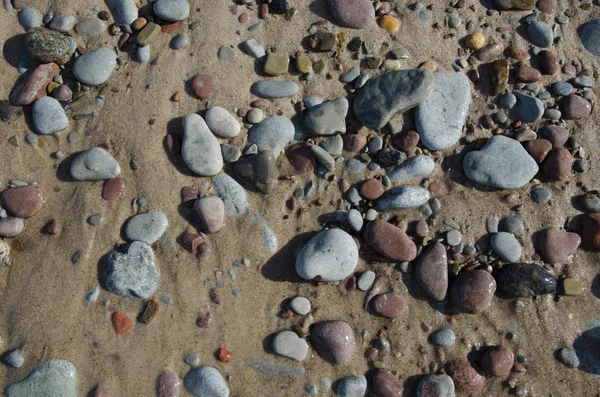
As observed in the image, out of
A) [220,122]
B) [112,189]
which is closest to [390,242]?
[220,122]

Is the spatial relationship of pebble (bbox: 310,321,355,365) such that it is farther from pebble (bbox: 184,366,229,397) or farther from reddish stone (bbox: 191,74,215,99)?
reddish stone (bbox: 191,74,215,99)

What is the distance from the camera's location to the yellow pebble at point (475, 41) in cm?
294

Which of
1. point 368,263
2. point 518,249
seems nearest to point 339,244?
Answer: point 368,263

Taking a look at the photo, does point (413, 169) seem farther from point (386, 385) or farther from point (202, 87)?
point (202, 87)

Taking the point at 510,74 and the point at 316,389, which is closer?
the point at 316,389

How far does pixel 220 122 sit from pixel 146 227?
0.67 metres

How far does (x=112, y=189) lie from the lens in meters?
2.69

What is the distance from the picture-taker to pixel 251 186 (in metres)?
2.72

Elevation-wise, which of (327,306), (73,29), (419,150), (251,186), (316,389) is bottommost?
(316,389)

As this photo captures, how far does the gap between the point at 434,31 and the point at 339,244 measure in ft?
4.46

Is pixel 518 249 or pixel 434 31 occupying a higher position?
pixel 434 31

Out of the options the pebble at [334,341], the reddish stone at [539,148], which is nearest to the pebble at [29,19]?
the pebble at [334,341]

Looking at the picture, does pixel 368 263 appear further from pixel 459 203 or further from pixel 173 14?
pixel 173 14

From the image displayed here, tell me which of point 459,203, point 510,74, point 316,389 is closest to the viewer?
point 316,389
